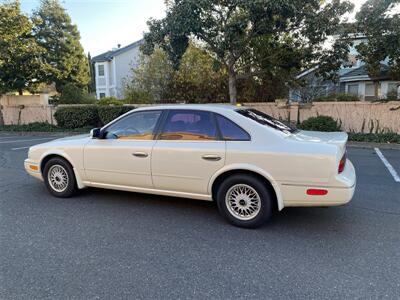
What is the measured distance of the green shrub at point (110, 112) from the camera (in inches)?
575

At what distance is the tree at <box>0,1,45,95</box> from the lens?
49.2 ft

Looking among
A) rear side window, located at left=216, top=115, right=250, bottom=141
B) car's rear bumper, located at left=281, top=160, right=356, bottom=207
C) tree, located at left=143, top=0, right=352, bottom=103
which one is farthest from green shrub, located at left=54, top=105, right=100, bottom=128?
car's rear bumper, located at left=281, top=160, right=356, bottom=207

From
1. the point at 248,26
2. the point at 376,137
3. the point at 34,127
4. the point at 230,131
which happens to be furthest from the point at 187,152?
the point at 34,127

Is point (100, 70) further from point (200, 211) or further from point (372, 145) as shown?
point (200, 211)

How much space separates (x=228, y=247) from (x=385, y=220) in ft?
7.42

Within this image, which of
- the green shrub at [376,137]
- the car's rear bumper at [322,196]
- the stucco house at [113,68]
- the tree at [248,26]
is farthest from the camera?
the stucco house at [113,68]

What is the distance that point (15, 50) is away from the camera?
15281mm

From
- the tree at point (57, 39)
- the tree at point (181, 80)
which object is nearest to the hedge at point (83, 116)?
the tree at point (181, 80)

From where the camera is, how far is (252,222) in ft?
12.7

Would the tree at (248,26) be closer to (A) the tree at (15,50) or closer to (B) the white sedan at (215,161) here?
(B) the white sedan at (215,161)

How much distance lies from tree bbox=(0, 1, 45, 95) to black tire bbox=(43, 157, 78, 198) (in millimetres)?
12925

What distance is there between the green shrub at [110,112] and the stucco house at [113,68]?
46.2ft

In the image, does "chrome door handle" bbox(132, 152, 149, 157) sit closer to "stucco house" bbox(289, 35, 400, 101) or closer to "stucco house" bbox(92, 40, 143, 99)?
"stucco house" bbox(289, 35, 400, 101)

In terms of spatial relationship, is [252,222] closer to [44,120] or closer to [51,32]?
[44,120]
